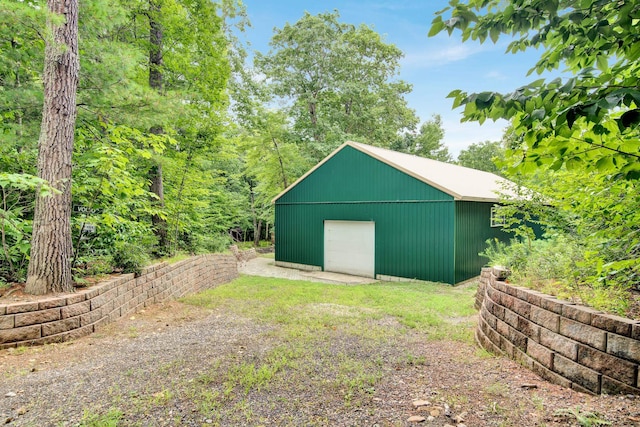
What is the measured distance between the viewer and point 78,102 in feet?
16.8

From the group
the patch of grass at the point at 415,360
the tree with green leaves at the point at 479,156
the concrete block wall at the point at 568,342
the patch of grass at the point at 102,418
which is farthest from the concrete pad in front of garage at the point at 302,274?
the tree with green leaves at the point at 479,156

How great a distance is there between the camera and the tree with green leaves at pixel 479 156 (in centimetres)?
3350

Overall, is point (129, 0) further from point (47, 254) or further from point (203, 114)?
point (47, 254)

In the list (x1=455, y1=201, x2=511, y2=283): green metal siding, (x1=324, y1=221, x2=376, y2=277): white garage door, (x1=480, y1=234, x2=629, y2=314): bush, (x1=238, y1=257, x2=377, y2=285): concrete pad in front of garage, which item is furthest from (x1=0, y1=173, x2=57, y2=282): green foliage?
(x1=455, y1=201, x2=511, y2=283): green metal siding

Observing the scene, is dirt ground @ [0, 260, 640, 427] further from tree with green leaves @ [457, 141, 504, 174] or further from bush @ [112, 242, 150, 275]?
tree with green leaves @ [457, 141, 504, 174]

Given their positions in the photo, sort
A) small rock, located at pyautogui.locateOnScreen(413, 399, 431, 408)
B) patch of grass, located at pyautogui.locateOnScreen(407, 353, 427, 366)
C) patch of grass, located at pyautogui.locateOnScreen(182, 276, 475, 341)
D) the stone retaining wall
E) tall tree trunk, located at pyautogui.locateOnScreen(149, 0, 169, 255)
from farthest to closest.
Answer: tall tree trunk, located at pyautogui.locateOnScreen(149, 0, 169, 255) < patch of grass, located at pyautogui.locateOnScreen(182, 276, 475, 341) < the stone retaining wall < patch of grass, located at pyautogui.locateOnScreen(407, 353, 427, 366) < small rock, located at pyautogui.locateOnScreen(413, 399, 431, 408)

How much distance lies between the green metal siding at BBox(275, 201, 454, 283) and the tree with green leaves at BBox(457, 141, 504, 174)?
86.8ft

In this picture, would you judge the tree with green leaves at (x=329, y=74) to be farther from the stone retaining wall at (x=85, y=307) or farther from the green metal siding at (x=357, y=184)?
the stone retaining wall at (x=85, y=307)

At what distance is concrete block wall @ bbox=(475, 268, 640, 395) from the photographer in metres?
2.34

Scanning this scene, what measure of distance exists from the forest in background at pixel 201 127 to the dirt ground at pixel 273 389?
107 centimetres

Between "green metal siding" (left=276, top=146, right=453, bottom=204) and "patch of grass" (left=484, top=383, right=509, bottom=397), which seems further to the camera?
"green metal siding" (left=276, top=146, right=453, bottom=204)

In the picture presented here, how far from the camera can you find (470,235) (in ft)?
34.8

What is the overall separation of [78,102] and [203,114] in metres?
4.52

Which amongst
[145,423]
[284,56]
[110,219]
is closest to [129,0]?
[110,219]
